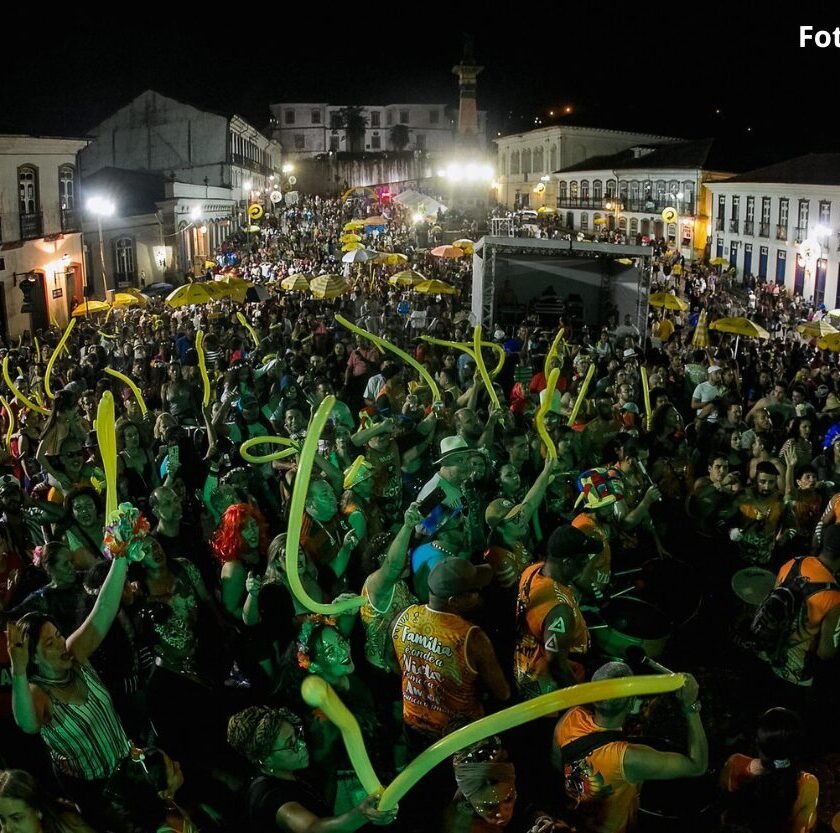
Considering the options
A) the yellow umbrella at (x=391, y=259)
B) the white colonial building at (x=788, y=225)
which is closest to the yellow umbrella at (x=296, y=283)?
the yellow umbrella at (x=391, y=259)

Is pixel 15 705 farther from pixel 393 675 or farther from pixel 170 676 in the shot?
pixel 393 675

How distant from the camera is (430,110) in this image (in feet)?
310

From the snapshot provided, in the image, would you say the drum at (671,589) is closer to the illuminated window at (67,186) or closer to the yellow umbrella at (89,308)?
the yellow umbrella at (89,308)

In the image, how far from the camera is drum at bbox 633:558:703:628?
5.10 metres

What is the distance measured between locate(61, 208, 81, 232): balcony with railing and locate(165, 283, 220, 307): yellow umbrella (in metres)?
12.8

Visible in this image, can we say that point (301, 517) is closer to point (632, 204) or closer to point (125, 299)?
point (125, 299)

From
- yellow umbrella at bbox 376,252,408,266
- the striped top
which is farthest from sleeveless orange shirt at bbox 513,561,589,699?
yellow umbrella at bbox 376,252,408,266

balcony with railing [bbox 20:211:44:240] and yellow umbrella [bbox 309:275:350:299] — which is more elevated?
balcony with railing [bbox 20:211:44:240]

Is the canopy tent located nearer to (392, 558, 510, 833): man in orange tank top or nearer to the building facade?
the building facade

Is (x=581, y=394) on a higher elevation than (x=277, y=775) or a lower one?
higher

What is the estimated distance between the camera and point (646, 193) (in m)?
50.6

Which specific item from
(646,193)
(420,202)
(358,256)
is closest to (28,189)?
(358,256)

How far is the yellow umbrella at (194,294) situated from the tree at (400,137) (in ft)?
272

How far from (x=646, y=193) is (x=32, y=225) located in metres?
37.1
